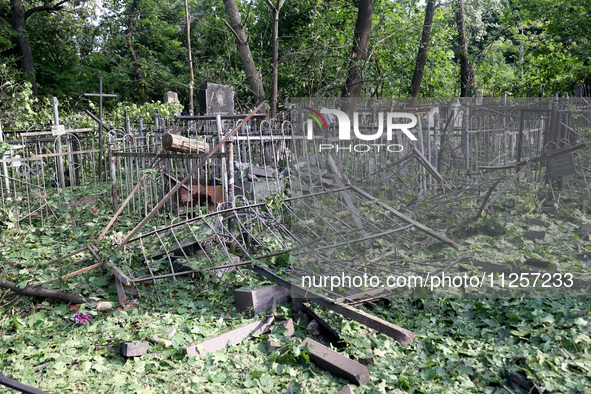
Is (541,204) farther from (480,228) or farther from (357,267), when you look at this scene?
(357,267)

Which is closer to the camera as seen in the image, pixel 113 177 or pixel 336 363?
pixel 336 363

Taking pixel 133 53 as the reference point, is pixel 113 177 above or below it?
below

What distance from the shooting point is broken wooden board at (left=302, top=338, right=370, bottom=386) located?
354 centimetres

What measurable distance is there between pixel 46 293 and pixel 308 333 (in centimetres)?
287

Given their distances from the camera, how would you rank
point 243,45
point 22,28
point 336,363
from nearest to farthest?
1. point 336,363
2. point 243,45
3. point 22,28

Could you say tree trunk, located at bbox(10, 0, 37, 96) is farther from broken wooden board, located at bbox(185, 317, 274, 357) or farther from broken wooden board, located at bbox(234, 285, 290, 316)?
broken wooden board, located at bbox(185, 317, 274, 357)

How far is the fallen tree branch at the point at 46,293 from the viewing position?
4.78 meters

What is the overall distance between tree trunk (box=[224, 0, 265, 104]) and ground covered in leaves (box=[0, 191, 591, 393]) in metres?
9.07

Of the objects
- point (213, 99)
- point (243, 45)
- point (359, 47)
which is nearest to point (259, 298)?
point (213, 99)

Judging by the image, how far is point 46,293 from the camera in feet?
15.8

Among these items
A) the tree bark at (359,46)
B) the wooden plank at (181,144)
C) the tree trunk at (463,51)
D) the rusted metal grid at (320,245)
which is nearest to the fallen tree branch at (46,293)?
the rusted metal grid at (320,245)

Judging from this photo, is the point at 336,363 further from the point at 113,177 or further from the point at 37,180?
the point at 37,180

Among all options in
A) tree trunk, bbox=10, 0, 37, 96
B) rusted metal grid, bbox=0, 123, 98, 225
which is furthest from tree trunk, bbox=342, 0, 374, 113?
tree trunk, bbox=10, 0, 37, 96

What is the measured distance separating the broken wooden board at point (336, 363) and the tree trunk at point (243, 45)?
994 centimetres
